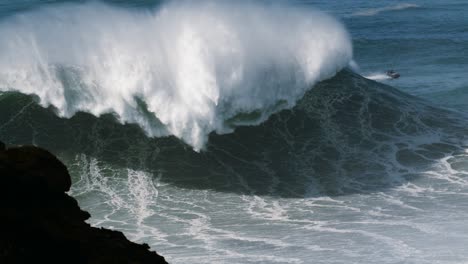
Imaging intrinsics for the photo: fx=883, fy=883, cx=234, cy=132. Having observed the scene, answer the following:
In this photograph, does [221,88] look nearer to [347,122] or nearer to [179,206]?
[347,122]

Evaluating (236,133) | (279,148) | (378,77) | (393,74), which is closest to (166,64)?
(236,133)

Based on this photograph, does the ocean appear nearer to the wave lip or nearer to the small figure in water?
the small figure in water

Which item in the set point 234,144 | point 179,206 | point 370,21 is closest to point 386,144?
point 234,144

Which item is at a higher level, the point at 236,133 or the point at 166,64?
the point at 166,64

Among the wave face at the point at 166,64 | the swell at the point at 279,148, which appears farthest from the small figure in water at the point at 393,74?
the swell at the point at 279,148

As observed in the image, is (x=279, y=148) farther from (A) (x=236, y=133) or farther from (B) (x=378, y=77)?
(B) (x=378, y=77)

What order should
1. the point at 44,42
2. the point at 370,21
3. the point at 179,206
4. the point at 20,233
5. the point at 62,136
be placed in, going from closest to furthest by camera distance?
the point at 20,233, the point at 179,206, the point at 62,136, the point at 44,42, the point at 370,21

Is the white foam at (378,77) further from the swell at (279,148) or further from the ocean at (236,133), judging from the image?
the swell at (279,148)
